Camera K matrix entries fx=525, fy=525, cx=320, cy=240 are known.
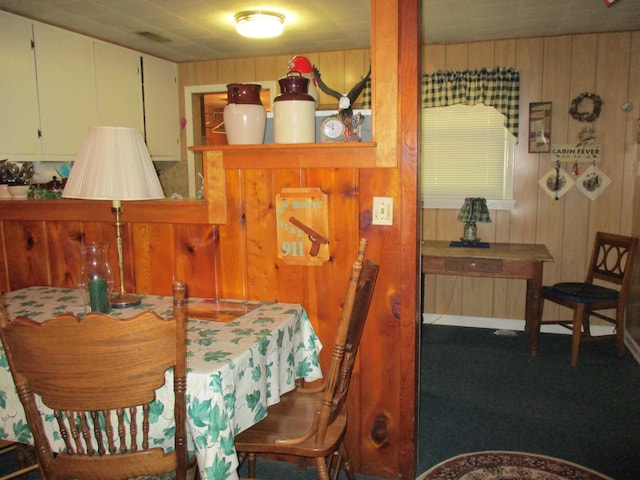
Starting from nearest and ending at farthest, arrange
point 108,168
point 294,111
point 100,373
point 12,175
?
point 100,373 → point 108,168 → point 294,111 → point 12,175

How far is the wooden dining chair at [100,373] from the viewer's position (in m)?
1.14

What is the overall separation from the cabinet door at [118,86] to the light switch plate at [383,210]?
281 cm

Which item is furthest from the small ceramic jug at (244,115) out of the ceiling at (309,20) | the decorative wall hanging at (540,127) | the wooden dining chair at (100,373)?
the decorative wall hanging at (540,127)

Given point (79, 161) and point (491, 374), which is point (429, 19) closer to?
point (491, 374)

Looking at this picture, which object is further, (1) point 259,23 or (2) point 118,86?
(2) point 118,86

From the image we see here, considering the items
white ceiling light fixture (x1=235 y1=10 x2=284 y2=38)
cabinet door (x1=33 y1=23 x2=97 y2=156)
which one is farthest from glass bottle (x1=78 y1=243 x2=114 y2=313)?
cabinet door (x1=33 y1=23 x2=97 y2=156)

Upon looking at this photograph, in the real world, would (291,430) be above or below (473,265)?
below

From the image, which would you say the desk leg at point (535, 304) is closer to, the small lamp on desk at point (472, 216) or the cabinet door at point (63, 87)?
the small lamp on desk at point (472, 216)

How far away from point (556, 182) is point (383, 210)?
2544mm

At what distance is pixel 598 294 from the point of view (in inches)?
135

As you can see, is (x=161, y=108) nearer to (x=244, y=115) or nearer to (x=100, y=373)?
(x=244, y=115)

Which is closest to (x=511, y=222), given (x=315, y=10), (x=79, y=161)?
(x=315, y=10)

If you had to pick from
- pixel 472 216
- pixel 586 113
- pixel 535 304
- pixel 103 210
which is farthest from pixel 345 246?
pixel 586 113

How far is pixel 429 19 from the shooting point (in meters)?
3.44
